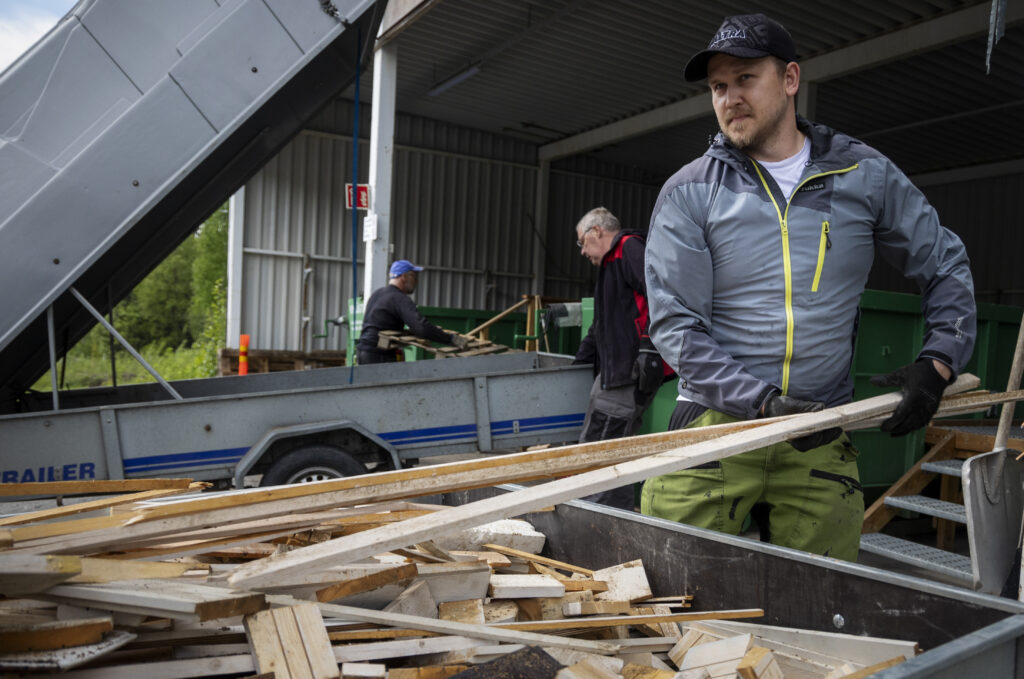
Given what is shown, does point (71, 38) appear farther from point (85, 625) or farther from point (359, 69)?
point (85, 625)

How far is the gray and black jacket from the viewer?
6.70 ft

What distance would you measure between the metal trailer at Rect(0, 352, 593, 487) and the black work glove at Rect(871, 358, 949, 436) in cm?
319

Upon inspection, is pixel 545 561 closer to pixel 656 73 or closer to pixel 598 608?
pixel 598 608

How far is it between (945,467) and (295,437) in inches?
163

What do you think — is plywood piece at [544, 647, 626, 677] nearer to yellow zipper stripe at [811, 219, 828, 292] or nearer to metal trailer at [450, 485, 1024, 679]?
metal trailer at [450, 485, 1024, 679]

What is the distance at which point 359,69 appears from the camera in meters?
5.29

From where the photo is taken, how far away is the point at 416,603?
5.72 feet

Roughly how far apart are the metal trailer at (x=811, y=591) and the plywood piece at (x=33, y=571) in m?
1.21

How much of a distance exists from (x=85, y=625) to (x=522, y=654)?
2.39 ft

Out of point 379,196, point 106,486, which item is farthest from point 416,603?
point 379,196

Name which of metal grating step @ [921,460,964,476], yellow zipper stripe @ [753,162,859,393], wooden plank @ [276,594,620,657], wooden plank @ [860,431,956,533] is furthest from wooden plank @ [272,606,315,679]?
metal grating step @ [921,460,964,476]

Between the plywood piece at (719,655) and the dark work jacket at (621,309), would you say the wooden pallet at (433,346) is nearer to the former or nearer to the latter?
the dark work jacket at (621,309)

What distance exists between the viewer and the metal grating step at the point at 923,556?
377 cm

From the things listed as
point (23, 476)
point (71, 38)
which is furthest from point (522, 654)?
point (71, 38)
